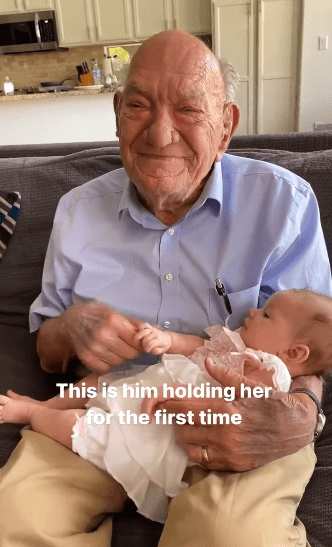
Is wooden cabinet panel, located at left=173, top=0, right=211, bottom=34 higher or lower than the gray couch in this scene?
higher

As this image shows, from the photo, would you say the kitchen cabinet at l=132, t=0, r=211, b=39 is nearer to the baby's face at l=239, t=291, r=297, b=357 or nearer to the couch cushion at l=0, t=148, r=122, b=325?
the couch cushion at l=0, t=148, r=122, b=325

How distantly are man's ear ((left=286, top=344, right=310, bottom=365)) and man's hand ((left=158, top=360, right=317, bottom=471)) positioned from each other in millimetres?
121

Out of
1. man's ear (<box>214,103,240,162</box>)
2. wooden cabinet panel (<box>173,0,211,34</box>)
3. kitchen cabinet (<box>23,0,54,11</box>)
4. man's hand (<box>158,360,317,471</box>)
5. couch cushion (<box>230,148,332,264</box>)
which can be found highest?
kitchen cabinet (<box>23,0,54,11</box>)

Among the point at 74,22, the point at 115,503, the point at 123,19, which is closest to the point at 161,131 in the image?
the point at 115,503

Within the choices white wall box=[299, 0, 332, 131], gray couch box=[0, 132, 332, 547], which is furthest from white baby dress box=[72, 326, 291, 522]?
white wall box=[299, 0, 332, 131]

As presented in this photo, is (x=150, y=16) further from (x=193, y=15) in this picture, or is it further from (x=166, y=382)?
(x=166, y=382)

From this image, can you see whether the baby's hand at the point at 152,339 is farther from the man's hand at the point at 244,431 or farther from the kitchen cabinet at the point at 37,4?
the kitchen cabinet at the point at 37,4

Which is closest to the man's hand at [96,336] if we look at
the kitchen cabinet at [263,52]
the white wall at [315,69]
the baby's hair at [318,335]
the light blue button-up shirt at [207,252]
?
the light blue button-up shirt at [207,252]

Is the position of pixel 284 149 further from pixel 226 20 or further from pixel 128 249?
pixel 226 20

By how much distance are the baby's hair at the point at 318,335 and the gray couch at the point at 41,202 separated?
0.79 ft

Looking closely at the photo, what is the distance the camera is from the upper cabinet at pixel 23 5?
5.80 meters

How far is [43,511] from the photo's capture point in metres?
0.85

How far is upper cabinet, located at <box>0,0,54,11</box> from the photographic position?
5.80 meters

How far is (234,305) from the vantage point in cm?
114
